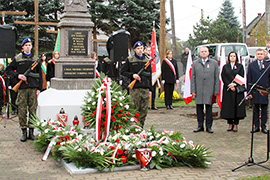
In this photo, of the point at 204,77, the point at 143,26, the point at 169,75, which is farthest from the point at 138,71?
the point at 143,26

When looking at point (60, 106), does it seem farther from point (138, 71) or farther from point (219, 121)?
point (219, 121)

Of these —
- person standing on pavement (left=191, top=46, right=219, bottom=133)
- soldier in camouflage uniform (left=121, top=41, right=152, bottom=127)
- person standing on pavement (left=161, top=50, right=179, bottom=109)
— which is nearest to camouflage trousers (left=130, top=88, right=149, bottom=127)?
soldier in camouflage uniform (left=121, top=41, right=152, bottom=127)

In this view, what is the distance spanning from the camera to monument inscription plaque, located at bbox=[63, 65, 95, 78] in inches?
346

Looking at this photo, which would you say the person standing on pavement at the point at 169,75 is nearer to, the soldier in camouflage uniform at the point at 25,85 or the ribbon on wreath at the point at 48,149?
the soldier in camouflage uniform at the point at 25,85

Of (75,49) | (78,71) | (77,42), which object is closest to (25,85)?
(78,71)

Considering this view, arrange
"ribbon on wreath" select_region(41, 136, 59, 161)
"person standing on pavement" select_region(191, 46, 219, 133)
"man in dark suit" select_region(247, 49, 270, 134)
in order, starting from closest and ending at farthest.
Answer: "ribbon on wreath" select_region(41, 136, 59, 161), "man in dark suit" select_region(247, 49, 270, 134), "person standing on pavement" select_region(191, 46, 219, 133)

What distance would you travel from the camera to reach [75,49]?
8.90 meters

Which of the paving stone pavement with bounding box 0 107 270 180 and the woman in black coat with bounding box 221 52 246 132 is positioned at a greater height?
the woman in black coat with bounding box 221 52 246 132

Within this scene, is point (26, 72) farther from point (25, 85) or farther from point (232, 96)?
point (232, 96)

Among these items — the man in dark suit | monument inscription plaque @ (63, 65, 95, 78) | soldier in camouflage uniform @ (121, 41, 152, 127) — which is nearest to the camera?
soldier in camouflage uniform @ (121, 41, 152, 127)

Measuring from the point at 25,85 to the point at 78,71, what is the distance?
1.18 m

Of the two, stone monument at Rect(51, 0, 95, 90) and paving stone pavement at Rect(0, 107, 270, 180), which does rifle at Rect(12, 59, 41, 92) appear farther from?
paving stone pavement at Rect(0, 107, 270, 180)

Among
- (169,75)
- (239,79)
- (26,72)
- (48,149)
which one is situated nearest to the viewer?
(48,149)

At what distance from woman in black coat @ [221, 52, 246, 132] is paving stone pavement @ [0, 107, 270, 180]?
0.35m
